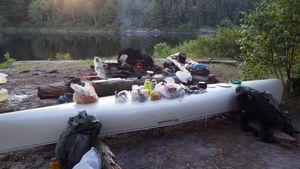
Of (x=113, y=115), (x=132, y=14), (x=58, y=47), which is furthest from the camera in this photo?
(x=132, y=14)

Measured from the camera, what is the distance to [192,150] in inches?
146

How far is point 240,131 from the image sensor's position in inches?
170

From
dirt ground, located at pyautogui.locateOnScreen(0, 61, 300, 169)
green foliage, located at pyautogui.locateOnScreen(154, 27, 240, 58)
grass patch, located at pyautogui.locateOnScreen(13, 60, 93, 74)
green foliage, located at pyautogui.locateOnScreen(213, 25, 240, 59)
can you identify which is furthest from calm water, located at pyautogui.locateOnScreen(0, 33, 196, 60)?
dirt ground, located at pyautogui.locateOnScreen(0, 61, 300, 169)

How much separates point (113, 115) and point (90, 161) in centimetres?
98

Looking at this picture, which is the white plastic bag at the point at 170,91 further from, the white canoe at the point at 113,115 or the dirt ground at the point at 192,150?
the dirt ground at the point at 192,150

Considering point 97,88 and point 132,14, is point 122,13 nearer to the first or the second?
point 132,14

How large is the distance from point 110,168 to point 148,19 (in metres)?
50.0

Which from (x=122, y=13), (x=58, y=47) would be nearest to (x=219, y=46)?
(x=58, y=47)

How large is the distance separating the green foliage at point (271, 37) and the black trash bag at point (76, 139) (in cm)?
344

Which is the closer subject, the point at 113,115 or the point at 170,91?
the point at 113,115

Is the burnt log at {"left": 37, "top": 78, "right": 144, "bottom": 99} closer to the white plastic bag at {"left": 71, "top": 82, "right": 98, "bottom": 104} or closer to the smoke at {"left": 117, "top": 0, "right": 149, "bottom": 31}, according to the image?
the white plastic bag at {"left": 71, "top": 82, "right": 98, "bottom": 104}

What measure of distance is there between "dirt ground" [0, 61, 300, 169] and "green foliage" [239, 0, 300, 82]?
3.66ft

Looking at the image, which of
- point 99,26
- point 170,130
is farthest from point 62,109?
point 99,26

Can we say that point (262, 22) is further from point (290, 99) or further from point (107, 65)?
point (107, 65)
